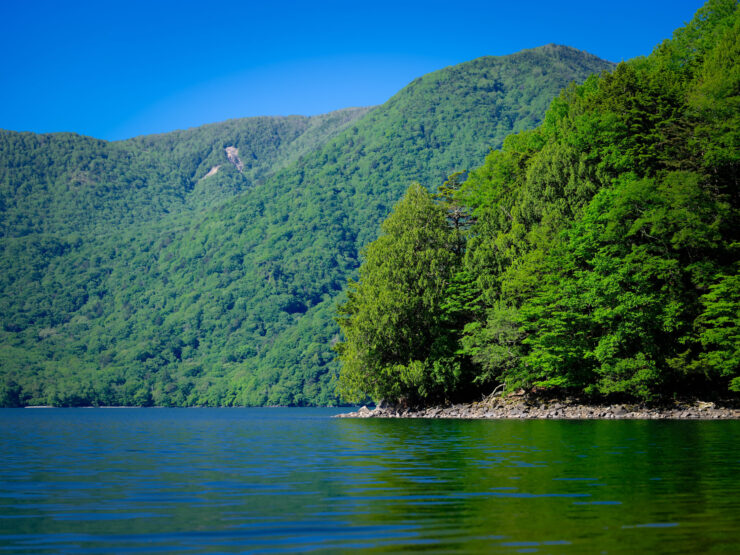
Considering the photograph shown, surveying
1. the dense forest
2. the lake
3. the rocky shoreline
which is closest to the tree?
the dense forest

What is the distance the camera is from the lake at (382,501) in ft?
29.3

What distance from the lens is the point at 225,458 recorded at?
23.0 metres

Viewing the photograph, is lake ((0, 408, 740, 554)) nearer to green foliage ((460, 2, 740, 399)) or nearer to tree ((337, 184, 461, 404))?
green foliage ((460, 2, 740, 399))

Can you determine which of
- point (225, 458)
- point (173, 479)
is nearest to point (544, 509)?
point (173, 479)

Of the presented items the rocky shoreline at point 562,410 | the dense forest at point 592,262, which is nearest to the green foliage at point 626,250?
the dense forest at point 592,262

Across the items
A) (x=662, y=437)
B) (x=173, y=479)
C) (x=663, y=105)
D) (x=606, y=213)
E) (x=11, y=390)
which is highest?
(x=663, y=105)

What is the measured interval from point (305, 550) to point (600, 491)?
7.61 meters

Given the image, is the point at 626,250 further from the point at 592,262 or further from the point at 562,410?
the point at 562,410

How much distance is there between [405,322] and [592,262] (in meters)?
17.8

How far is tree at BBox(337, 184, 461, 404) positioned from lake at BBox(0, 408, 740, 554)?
34.5 m

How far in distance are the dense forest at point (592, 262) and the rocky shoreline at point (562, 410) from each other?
1.55 metres

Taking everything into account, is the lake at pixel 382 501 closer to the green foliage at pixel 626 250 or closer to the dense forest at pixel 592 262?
the green foliage at pixel 626 250

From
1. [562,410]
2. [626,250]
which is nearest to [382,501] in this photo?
[562,410]

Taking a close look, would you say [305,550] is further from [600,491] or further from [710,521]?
[600,491]
